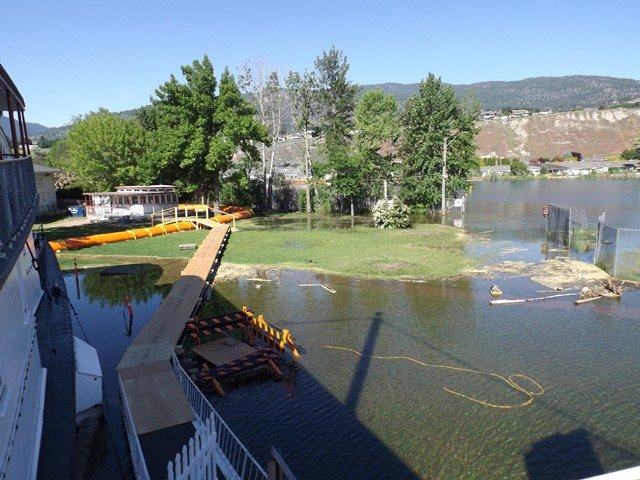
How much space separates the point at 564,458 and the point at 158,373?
31.6 feet

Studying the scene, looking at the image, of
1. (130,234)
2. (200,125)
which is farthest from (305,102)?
(130,234)

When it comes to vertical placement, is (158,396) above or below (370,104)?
below

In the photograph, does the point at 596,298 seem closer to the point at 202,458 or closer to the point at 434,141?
the point at 202,458

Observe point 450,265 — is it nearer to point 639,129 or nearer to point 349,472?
point 349,472

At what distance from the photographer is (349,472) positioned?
30.1 ft

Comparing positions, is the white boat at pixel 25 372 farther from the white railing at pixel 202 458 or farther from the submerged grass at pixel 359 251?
the submerged grass at pixel 359 251

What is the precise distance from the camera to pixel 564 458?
9.43 metres

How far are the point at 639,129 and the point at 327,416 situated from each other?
226 m

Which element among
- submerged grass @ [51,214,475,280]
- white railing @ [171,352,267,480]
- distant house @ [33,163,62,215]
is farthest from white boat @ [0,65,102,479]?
distant house @ [33,163,62,215]

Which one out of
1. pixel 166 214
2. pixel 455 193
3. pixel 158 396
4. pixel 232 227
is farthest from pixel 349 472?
pixel 455 193

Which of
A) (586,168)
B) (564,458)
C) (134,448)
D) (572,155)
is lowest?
(564,458)

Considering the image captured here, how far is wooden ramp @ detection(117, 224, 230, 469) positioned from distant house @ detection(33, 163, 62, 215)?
38146 millimetres

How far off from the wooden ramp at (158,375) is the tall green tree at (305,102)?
35782 millimetres

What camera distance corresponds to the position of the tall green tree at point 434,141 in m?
48.9
